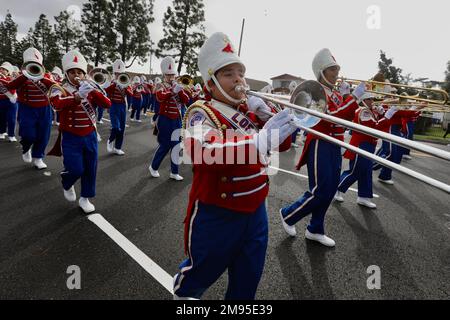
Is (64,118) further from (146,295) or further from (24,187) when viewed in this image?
(146,295)

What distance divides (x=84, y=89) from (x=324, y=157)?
321 cm

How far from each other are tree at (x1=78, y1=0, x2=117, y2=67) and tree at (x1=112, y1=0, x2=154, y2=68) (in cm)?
72

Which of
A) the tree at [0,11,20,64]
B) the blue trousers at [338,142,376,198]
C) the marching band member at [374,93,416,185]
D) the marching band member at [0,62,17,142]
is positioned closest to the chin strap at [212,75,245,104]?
the blue trousers at [338,142,376,198]

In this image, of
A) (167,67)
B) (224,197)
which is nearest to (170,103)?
(167,67)

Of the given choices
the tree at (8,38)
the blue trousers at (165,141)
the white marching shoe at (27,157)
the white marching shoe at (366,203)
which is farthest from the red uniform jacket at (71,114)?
the tree at (8,38)

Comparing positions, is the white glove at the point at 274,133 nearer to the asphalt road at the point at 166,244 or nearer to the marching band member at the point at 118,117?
the asphalt road at the point at 166,244

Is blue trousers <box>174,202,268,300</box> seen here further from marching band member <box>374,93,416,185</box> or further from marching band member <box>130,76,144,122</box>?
marching band member <box>130,76,144,122</box>

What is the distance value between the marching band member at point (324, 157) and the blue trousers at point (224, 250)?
5.67 feet

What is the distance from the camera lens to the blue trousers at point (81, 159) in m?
3.94

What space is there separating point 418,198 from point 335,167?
150 inches

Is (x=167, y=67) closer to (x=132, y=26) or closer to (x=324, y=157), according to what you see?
(x=324, y=157)

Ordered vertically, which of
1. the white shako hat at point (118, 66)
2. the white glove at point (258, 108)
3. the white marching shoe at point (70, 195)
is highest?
the white shako hat at point (118, 66)

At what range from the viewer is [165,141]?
19.8ft

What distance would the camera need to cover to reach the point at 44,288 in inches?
101
